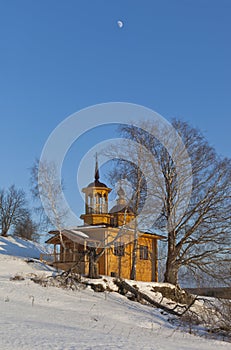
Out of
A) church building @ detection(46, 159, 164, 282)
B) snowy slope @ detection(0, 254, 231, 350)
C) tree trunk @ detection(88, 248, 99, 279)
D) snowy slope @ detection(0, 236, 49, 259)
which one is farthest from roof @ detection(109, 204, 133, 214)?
snowy slope @ detection(0, 236, 49, 259)

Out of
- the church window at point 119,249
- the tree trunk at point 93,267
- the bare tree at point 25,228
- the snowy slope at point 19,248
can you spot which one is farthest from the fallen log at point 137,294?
the bare tree at point 25,228

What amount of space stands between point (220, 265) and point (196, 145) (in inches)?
264

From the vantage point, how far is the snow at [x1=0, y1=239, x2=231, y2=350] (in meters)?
8.12

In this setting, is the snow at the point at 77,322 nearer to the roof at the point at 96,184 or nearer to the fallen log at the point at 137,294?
the fallen log at the point at 137,294

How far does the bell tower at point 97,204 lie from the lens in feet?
104

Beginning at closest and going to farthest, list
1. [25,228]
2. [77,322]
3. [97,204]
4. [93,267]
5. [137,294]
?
[77,322], [137,294], [93,267], [97,204], [25,228]

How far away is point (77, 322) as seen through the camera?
37.4 feet

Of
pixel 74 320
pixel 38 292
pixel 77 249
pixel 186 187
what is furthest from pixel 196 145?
pixel 74 320

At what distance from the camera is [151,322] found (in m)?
14.3

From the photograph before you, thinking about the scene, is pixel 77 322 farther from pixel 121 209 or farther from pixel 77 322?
pixel 121 209

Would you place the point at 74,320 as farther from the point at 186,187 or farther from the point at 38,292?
the point at 186,187

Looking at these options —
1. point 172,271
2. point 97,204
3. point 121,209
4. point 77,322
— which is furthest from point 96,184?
point 77,322

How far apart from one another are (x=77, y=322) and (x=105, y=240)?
1597 centimetres

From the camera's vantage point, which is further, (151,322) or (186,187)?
(186,187)
